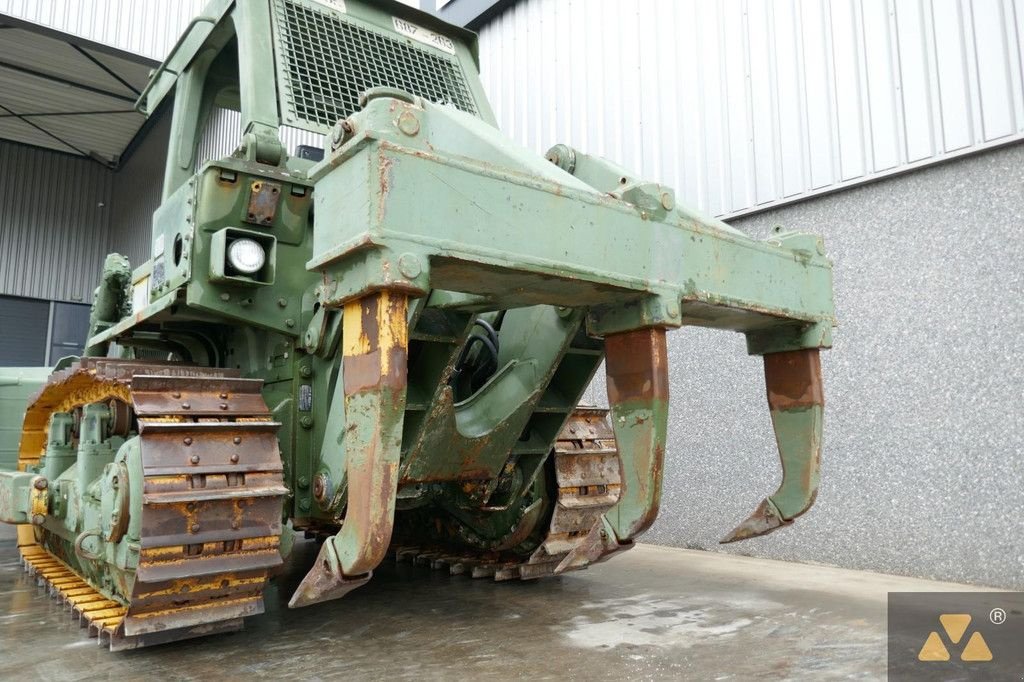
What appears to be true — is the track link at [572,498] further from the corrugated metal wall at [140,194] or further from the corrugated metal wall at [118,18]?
the corrugated metal wall at [140,194]

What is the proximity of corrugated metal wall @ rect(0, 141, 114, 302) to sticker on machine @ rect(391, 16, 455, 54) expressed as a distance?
1446 cm

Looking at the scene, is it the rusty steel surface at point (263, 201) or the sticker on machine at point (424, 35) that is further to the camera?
the sticker on machine at point (424, 35)

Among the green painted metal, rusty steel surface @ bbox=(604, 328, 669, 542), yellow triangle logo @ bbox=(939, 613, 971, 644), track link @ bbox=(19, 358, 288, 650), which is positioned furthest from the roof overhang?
yellow triangle logo @ bbox=(939, 613, 971, 644)

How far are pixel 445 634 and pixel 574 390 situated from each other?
1.21 metres

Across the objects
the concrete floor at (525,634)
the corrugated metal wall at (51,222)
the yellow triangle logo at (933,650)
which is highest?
the corrugated metal wall at (51,222)

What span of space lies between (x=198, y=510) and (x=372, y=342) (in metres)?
1.17

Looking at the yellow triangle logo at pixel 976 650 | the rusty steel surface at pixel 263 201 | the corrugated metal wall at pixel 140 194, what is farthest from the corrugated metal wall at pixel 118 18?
the yellow triangle logo at pixel 976 650

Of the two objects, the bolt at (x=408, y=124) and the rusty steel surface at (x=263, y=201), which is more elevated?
the rusty steel surface at (x=263, y=201)

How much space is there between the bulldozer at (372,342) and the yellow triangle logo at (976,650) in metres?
0.82

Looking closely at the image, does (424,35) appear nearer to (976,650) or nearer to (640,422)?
(640,422)

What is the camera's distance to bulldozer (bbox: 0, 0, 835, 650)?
6.82 feet

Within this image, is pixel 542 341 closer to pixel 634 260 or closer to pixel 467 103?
pixel 634 260

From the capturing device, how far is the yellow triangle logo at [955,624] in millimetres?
3188

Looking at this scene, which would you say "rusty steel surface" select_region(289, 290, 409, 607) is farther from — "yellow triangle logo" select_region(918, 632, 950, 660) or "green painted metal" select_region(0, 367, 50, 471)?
"green painted metal" select_region(0, 367, 50, 471)
